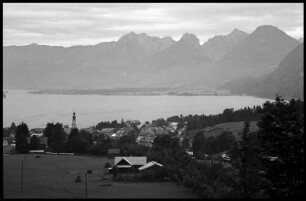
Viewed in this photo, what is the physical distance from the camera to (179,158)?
13.5 metres

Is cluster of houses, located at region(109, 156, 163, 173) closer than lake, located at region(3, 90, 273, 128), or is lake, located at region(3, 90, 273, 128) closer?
cluster of houses, located at region(109, 156, 163, 173)

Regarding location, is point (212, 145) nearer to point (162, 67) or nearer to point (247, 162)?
point (247, 162)

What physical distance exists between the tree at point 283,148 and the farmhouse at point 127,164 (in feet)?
27.6

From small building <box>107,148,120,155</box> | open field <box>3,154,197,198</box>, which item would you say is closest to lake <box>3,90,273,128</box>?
small building <box>107,148,120,155</box>

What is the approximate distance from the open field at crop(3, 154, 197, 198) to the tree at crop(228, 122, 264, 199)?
234cm

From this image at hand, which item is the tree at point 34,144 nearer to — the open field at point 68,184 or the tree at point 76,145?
the tree at point 76,145

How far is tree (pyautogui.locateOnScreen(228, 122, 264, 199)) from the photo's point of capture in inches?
252

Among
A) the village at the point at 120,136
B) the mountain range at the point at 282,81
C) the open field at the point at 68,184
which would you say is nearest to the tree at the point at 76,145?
the village at the point at 120,136

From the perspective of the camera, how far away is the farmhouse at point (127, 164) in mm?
13483

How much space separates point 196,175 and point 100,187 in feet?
7.38

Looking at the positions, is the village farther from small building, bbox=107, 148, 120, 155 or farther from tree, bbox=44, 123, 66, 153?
tree, bbox=44, 123, 66, 153

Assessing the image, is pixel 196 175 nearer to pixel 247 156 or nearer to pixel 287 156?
pixel 247 156

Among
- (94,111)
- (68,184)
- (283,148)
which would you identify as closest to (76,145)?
(68,184)

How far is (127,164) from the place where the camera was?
1407 cm
